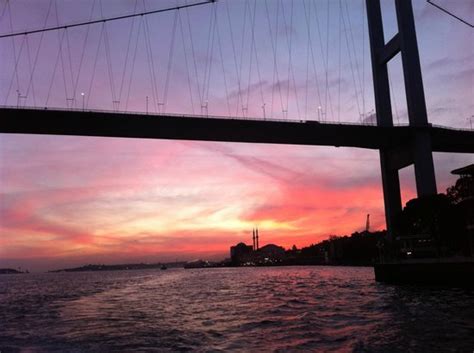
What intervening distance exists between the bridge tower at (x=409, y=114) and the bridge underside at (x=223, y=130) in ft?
1.75

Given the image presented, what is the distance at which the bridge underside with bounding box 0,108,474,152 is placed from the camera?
38.7m

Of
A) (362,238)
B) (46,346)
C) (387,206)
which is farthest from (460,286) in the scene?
(362,238)

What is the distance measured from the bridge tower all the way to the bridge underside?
1.75ft

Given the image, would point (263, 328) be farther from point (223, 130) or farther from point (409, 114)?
point (409, 114)

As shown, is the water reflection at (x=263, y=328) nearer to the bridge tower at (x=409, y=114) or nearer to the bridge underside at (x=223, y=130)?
the bridge underside at (x=223, y=130)

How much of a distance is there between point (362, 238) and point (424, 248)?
82.1 meters

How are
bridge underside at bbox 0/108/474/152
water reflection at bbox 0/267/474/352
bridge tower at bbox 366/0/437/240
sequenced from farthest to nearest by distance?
bridge tower at bbox 366/0/437/240, bridge underside at bbox 0/108/474/152, water reflection at bbox 0/267/474/352

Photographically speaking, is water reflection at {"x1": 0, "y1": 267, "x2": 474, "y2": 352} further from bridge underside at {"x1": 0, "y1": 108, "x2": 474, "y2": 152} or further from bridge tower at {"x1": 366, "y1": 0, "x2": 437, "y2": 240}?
bridge tower at {"x1": 366, "y1": 0, "x2": 437, "y2": 240}

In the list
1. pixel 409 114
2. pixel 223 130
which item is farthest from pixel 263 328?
pixel 409 114

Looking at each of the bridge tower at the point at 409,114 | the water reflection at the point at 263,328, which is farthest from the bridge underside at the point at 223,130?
the water reflection at the point at 263,328

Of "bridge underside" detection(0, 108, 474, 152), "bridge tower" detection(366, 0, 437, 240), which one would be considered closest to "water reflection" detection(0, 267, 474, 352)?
"bridge underside" detection(0, 108, 474, 152)

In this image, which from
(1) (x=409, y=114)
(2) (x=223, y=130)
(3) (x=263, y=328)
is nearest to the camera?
(3) (x=263, y=328)

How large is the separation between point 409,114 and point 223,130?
15.8 metres

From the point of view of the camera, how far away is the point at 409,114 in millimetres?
42375
